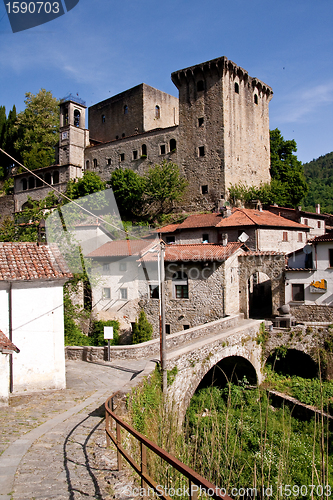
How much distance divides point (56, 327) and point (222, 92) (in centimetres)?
3309

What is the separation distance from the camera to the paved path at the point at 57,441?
526 centimetres

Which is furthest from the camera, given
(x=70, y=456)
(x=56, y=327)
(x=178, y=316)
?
(x=178, y=316)

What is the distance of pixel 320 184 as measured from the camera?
83750 millimetres

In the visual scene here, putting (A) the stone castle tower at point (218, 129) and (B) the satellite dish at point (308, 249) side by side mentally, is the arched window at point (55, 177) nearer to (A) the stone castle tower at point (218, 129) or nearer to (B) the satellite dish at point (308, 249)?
(A) the stone castle tower at point (218, 129)

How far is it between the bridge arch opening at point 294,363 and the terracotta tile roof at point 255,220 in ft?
33.2

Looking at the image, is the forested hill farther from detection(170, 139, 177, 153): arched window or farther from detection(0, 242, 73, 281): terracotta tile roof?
detection(0, 242, 73, 281): terracotta tile roof

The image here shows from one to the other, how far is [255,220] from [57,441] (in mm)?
24235

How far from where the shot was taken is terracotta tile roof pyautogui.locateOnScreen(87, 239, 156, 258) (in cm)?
2647

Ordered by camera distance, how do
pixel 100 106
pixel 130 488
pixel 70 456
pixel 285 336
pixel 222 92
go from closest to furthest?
pixel 130 488
pixel 70 456
pixel 285 336
pixel 222 92
pixel 100 106

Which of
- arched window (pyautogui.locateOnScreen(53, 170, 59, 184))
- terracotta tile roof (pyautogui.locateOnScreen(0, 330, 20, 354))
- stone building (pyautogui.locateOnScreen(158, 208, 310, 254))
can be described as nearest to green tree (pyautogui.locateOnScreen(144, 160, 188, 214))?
stone building (pyautogui.locateOnScreen(158, 208, 310, 254))

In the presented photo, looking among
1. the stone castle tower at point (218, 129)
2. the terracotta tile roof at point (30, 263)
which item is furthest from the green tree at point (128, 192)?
the terracotta tile roof at point (30, 263)

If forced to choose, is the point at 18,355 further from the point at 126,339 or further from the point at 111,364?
the point at 126,339

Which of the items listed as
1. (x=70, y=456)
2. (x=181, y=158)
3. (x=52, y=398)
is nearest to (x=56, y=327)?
(x=52, y=398)

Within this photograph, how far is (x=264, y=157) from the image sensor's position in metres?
42.2
